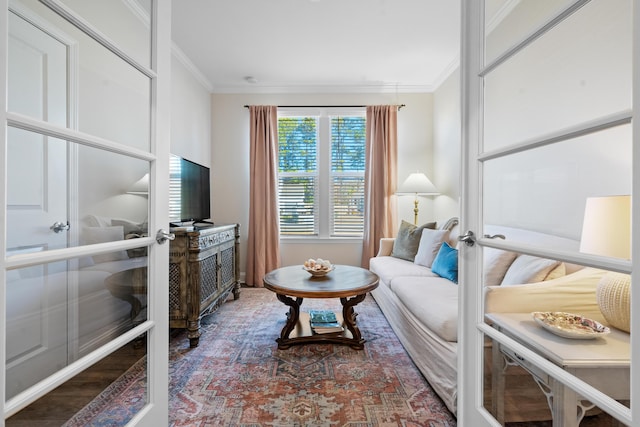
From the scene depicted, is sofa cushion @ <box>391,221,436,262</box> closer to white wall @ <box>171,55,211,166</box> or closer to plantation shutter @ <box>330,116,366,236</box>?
plantation shutter @ <box>330,116,366,236</box>

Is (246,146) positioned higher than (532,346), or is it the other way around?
(246,146)

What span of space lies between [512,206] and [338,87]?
12.2 feet

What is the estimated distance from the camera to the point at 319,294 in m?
2.19

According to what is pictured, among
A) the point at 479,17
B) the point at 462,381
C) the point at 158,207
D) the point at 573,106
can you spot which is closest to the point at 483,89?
the point at 479,17

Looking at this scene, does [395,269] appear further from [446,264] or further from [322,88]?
[322,88]

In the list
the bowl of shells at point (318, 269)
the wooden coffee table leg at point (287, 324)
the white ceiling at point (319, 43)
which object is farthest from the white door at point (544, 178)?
the white ceiling at point (319, 43)

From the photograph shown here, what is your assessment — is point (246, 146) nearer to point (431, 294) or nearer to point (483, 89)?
point (431, 294)

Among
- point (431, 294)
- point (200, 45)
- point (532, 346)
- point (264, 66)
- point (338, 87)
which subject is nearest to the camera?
point (532, 346)

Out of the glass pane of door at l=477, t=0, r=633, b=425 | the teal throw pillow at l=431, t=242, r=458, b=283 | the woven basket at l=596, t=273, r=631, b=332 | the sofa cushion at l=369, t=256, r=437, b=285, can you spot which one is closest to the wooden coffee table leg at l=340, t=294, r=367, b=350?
the sofa cushion at l=369, t=256, r=437, b=285

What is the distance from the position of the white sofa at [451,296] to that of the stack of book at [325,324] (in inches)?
19.6

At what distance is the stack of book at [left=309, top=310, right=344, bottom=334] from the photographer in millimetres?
2465

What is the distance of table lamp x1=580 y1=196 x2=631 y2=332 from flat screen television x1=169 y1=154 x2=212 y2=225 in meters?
2.70

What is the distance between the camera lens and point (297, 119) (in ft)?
14.6

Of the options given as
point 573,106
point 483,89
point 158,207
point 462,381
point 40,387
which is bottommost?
point 462,381
